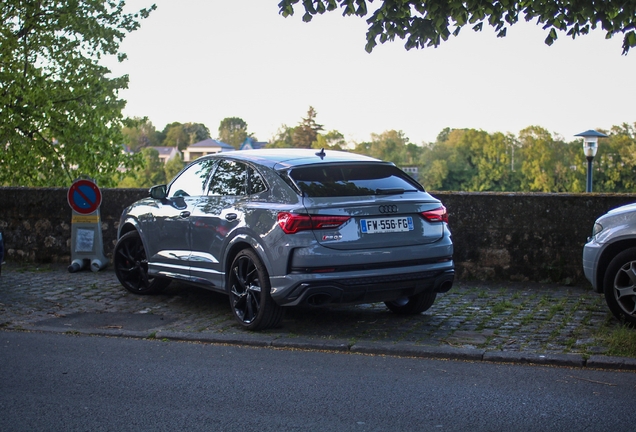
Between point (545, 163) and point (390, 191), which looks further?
point (545, 163)

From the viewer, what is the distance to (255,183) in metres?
7.91

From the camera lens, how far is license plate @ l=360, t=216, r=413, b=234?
720cm

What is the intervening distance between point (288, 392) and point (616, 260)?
12.3 ft

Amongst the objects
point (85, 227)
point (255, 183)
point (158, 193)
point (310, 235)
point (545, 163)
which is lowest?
point (85, 227)

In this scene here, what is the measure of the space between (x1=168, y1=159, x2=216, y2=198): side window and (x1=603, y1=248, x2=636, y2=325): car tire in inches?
164

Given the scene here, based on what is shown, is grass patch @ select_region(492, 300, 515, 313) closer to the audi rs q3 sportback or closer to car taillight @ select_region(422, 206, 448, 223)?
the audi rs q3 sportback

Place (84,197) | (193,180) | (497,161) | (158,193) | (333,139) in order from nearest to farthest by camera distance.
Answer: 1. (193,180)
2. (158,193)
3. (84,197)
4. (333,139)
5. (497,161)

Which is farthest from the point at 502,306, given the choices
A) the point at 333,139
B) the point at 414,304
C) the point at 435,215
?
the point at 333,139

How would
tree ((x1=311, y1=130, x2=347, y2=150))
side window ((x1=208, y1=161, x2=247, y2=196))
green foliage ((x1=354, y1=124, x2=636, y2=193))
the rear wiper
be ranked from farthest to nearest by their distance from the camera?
green foliage ((x1=354, y1=124, x2=636, y2=193))
tree ((x1=311, y1=130, x2=347, y2=150))
side window ((x1=208, y1=161, x2=247, y2=196))
the rear wiper

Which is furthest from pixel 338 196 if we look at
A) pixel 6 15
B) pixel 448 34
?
pixel 6 15

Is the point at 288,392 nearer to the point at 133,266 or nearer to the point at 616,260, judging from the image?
the point at 616,260

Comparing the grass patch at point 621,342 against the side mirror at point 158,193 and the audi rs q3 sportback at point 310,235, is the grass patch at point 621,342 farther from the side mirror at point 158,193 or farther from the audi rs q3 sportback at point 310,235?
the side mirror at point 158,193

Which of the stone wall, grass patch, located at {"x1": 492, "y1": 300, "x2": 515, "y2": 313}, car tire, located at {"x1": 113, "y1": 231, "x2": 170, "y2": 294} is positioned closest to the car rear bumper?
grass patch, located at {"x1": 492, "y1": 300, "x2": 515, "y2": 313}

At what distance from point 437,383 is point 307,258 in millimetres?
1796
